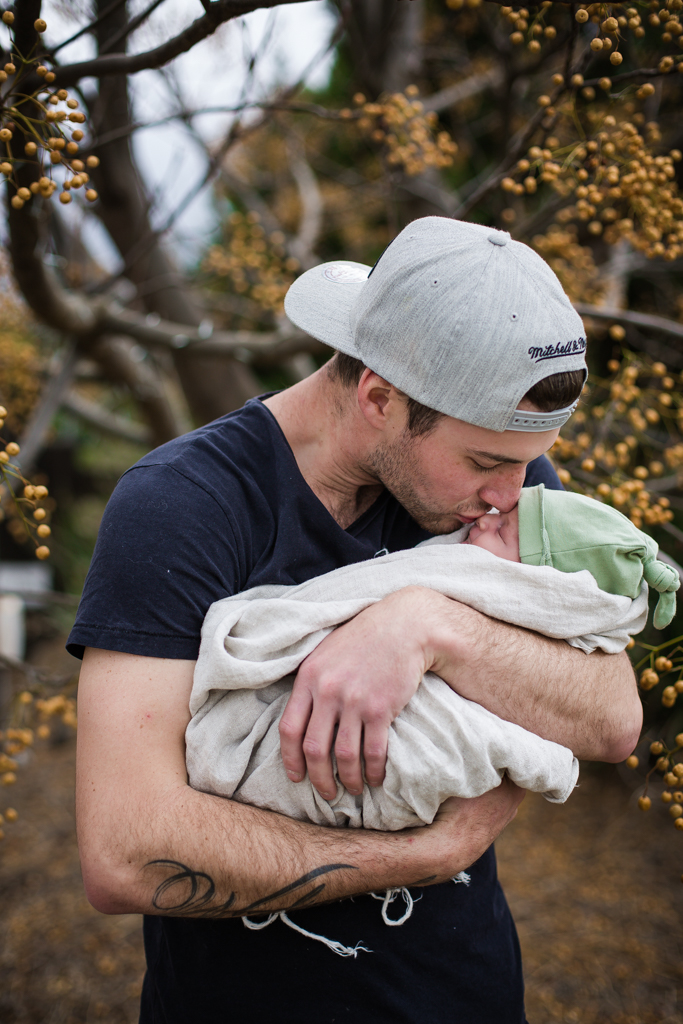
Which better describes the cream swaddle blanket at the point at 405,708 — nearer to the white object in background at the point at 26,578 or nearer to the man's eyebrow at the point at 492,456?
the man's eyebrow at the point at 492,456

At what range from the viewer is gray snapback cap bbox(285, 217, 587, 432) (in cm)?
132

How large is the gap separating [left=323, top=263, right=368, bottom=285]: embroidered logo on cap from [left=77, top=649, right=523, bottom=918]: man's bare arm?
98 cm

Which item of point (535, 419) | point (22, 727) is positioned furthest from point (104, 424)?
point (535, 419)

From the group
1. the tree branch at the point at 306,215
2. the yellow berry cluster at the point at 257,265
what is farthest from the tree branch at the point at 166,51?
the tree branch at the point at 306,215

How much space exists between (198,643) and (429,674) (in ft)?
1.42

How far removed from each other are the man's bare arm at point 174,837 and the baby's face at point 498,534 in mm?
573

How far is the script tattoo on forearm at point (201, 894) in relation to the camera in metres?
1.18

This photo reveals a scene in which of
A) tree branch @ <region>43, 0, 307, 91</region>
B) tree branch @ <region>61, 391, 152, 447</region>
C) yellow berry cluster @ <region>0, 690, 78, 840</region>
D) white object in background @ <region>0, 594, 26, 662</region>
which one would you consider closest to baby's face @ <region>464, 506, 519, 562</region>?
tree branch @ <region>43, 0, 307, 91</region>

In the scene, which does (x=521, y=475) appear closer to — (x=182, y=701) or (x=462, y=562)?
(x=462, y=562)

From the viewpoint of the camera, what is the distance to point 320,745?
1194 mm

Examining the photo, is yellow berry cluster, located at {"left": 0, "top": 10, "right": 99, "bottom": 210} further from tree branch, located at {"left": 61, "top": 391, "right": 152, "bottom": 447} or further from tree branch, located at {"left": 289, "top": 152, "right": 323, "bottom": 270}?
tree branch, located at {"left": 61, "top": 391, "right": 152, "bottom": 447}

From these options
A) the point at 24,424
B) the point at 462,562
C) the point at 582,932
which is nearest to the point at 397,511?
the point at 462,562

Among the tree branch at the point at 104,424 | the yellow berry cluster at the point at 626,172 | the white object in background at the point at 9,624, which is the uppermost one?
the yellow berry cluster at the point at 626,172

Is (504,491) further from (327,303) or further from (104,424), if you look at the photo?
(104,424)
